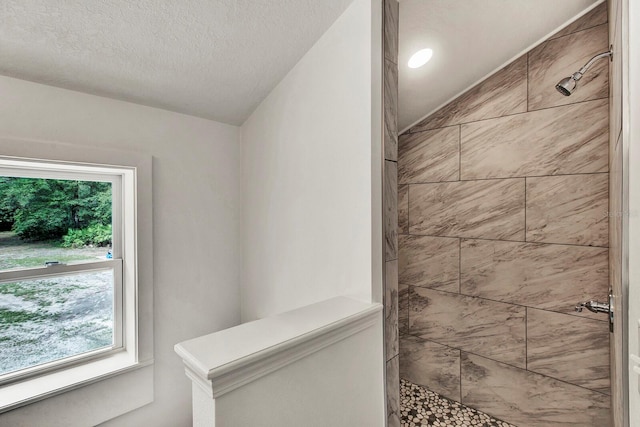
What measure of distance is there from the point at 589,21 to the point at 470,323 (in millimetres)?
1801

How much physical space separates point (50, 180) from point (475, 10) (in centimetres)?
212

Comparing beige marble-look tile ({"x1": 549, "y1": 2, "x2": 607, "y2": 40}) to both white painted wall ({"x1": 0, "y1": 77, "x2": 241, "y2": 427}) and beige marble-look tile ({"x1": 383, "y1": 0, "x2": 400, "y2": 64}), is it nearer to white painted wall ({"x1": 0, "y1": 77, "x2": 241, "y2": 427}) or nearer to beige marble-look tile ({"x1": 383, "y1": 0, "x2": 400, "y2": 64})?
beige marble-look tile ({"x1": 383, "y1": 0, "x2": 400, "y2": 64})

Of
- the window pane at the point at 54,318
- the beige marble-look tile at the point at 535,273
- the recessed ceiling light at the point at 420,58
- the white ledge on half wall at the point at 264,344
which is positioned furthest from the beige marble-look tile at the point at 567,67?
the window pane at the point at 54,318

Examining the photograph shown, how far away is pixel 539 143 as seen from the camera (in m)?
1.74

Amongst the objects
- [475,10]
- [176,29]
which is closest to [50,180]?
[176,29]

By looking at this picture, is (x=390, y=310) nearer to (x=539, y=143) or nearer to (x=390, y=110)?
(x=390, y=110)

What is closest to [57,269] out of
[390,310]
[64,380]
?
[64,380]

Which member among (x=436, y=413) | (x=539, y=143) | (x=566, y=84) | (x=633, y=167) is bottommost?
(x=436, y=413)

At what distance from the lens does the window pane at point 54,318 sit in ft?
4.27

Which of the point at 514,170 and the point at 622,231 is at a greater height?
the point at 514,170

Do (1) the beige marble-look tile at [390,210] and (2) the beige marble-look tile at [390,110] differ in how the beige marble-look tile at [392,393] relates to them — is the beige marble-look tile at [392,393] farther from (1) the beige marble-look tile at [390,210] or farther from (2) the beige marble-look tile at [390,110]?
(2) the beige marble-look tile at [390,110]

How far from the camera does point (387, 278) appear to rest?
128 centimetres

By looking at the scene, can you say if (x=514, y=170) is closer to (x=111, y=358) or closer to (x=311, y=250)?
(x=311, y=250)

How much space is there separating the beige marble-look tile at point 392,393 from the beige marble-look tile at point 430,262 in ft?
3.01
